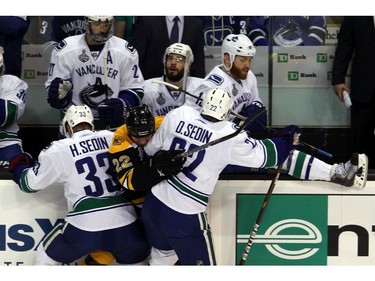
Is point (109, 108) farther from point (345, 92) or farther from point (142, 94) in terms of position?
point (345, 92)

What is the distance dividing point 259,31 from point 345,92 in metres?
0.69

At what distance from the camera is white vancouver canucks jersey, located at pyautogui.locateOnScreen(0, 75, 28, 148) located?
5.73 metres

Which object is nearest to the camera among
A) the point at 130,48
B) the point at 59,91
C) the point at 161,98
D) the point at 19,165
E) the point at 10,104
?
the point at 19,165

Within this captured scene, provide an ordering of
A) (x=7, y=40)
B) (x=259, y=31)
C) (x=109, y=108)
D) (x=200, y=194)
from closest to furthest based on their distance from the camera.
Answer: (x=200, y=194), (x=109, y=108), (x=7, y=40), (x=259, y=31)

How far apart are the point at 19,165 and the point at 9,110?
2.23 ft

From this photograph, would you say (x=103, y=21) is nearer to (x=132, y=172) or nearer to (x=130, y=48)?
(x=130, y=48)

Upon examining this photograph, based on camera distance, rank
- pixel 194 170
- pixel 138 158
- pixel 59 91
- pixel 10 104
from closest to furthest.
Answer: pixel 194 170
pixel 138 158
pixel 59 91
pixel 10 104

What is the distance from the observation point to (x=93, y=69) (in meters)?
5.79

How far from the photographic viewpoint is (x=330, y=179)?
5195mm

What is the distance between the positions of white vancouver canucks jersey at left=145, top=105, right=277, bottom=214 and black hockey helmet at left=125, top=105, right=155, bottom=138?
0.23 ft

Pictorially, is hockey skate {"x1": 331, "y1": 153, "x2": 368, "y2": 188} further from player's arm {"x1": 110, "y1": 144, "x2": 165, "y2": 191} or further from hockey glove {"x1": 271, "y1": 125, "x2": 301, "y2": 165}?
player's arm {"x1": 110, "y1": 144, "x2": 165, "y2": 191}

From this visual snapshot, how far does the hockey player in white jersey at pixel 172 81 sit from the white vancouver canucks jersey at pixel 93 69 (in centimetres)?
17

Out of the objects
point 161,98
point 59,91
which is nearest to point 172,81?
point 161,98

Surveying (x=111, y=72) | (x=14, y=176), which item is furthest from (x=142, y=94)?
(x=14, y=176)
